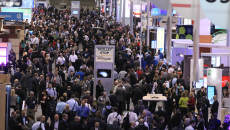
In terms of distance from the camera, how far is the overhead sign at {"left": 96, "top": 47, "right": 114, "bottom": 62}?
53.6 ft

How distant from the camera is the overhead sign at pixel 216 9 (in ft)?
15.4

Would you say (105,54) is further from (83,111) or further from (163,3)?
(163,3)

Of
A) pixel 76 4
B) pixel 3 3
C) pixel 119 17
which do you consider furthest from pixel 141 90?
pixel 76 4

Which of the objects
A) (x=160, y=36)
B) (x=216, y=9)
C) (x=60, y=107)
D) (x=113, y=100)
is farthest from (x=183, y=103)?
(x=160, y=36)

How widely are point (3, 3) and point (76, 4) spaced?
18464mm

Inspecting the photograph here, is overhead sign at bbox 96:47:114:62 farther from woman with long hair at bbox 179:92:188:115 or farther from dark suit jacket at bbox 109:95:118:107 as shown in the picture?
woman with long hair at bbox 179:92:188:115

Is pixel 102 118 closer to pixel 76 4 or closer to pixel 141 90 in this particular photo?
pixel 141 90

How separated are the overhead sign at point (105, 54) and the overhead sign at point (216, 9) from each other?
11603mm

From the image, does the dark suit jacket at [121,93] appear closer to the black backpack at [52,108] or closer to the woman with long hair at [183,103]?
the woman with long hair at [183,103]

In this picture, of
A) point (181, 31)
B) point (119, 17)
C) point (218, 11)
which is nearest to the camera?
point (218, 11)

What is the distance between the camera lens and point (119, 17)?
40.7 meters

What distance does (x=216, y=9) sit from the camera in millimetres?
4715

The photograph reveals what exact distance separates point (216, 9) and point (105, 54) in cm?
1176

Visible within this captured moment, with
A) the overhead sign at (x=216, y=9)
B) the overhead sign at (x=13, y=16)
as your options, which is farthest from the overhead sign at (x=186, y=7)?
the overhead sign at (x=13, y=16)
